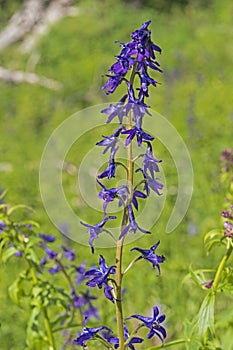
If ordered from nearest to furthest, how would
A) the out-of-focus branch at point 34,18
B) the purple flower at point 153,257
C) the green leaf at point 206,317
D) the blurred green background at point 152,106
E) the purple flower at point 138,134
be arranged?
the purple flower at point 138,134, the purple flower at point 153,257, the green leaf at point 206,317, the blurred green background at point 152,106, the out-of-focus branch at point 34,18

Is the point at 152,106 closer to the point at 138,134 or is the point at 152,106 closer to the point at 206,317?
the point at 206,317

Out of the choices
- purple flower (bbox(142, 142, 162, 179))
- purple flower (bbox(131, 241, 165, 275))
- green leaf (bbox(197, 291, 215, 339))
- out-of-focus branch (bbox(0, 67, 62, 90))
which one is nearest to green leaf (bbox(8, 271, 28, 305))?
green leaf (bbox(197, 291, 215, 339))

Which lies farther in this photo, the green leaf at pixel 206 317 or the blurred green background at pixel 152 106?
the blurred green background at pixel 152 106

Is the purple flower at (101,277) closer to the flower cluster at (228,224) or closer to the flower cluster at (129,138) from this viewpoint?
the flower cluster at (129,138)

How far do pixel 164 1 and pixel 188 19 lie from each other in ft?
2.63

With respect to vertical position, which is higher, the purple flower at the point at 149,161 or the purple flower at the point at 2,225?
the purple flower at the point at 2,225

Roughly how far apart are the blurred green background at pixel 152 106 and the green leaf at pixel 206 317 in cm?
108

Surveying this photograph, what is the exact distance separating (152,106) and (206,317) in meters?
6.58

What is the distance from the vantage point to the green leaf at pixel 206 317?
7.97 feet

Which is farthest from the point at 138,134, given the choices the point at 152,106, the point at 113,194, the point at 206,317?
the point at 152,106

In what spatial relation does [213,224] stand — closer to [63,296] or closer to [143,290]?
[143,290]

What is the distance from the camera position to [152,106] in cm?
884

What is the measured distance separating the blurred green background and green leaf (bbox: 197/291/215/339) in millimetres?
1077

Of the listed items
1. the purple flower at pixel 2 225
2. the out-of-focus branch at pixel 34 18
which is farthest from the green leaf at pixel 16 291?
the out-of-focus branch at pixel 34 18
